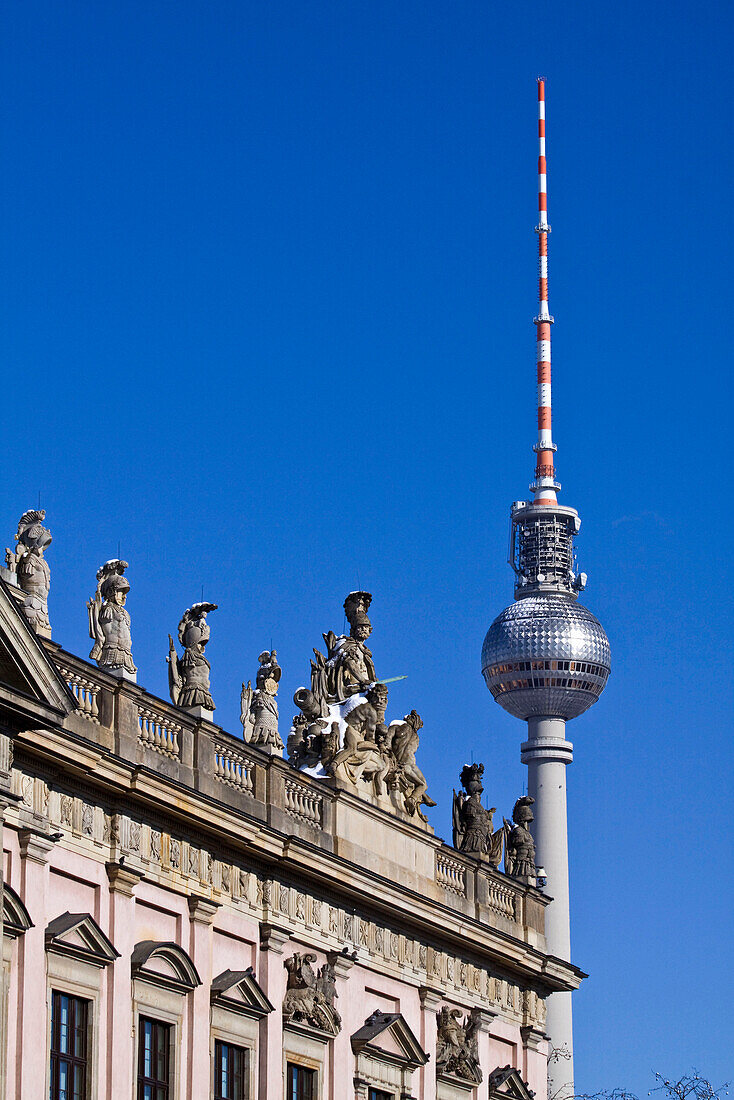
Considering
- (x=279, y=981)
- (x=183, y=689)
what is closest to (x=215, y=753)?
(x=183, y=689)

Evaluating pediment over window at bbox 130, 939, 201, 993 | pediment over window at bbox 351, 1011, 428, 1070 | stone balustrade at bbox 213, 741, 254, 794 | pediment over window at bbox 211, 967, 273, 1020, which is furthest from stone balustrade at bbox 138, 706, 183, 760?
pediment over window at bbox 351, 1011, 428, 1070

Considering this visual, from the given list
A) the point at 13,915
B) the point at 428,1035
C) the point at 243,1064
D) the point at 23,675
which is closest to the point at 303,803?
the point at 243,1064

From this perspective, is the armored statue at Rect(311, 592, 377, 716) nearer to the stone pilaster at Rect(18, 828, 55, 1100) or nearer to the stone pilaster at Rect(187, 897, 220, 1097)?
the stone pilaster at Rect(187, 897, 220, 1097)

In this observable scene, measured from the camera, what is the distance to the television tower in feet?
607

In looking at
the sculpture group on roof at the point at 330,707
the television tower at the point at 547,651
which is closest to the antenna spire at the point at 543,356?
the television tower at the point at 547,651

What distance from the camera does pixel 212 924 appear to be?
147 ft

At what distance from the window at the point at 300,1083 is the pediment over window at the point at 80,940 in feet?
24.8

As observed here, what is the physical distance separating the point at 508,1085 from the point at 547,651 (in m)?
130

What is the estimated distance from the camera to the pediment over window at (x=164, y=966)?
41.9 m

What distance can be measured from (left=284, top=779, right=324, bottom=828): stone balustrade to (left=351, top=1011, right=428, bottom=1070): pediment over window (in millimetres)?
4471

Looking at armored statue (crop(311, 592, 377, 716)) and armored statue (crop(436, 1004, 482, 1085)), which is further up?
armored statue (crop(311, 592, 377, 716))

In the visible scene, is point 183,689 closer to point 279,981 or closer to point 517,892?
point 279,981

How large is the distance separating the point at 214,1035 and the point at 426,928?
938 cm

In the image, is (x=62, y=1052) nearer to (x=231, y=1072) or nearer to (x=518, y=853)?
(x=231, y=1072)
